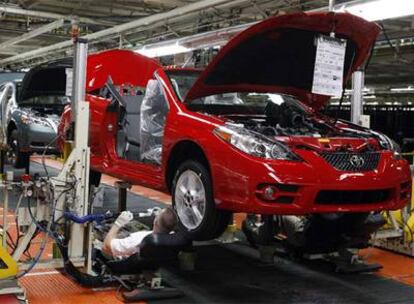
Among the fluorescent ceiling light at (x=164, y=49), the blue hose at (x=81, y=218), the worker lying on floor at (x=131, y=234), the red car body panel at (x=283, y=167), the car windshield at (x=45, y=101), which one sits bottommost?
the worker lying on floor at (x=131, y=234)

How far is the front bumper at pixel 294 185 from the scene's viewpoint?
3.93 m

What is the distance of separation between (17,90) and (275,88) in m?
6.75

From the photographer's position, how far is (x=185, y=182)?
453cm

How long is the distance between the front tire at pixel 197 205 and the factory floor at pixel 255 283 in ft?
1.91

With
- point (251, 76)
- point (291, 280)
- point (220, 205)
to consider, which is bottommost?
point (291, 280)

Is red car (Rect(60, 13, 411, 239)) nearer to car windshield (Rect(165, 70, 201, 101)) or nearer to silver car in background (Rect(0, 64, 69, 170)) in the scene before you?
car windshield (Rect(165, 70, 201, 101))

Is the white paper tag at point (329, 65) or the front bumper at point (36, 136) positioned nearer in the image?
the white paper tag at point (329, 65)

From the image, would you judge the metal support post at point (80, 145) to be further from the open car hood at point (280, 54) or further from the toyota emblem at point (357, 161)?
the toyota emblem at point (357, 161)

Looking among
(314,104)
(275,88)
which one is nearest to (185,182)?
(275,88)

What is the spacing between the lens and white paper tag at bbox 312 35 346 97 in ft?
15.1

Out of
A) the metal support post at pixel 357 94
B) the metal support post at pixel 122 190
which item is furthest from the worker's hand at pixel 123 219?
the metal support post at pixel 357 94

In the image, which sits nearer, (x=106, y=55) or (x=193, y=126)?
(x=193, y=126)

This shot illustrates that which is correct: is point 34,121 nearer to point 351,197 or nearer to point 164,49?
point 164,49

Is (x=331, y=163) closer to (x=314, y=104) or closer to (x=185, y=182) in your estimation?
(x=185, y=182)
